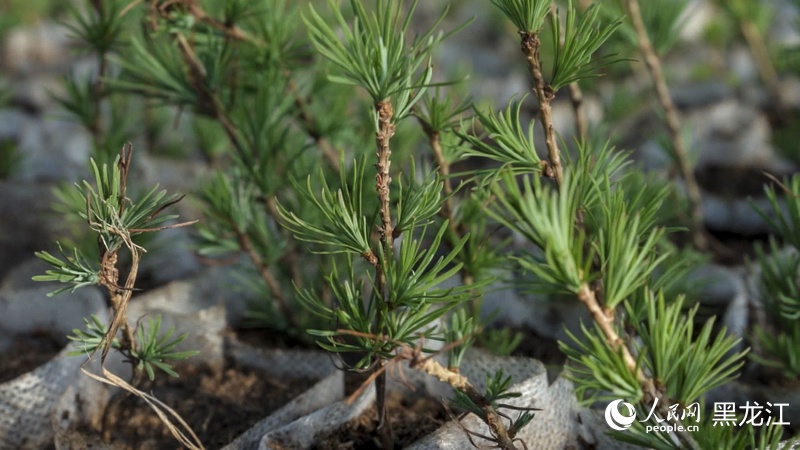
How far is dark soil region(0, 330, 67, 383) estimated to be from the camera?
64 cm

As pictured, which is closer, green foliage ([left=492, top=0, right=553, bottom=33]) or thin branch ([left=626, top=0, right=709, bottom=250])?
green foliage ([left=492, top=0, right=553, bottom=33])

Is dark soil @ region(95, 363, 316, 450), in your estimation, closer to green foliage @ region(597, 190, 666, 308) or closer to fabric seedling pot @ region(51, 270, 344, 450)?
fabric seedling pot @ region(51, 270, 344, 450)

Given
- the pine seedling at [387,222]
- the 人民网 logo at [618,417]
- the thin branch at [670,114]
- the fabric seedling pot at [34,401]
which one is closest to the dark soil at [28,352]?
the fabric seedling pot at [34,401]

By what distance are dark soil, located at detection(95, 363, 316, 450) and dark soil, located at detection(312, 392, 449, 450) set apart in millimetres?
83

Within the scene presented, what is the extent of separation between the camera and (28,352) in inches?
26.5

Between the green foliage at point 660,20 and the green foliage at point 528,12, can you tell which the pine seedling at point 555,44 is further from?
the green foliage at point 660,20

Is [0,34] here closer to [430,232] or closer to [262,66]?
[262,66]

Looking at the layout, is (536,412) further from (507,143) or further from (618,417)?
(507,143)

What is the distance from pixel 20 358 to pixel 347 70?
1.39ft

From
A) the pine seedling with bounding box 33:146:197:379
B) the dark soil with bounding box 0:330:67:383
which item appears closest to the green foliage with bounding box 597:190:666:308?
the pine seedling with bounding box 33:146:197:379

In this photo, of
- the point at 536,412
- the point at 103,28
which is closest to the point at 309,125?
the point at 103,28

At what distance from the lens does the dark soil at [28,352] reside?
643 mm

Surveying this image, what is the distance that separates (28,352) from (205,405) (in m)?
0.19

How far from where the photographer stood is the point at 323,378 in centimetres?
58
